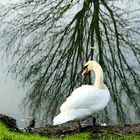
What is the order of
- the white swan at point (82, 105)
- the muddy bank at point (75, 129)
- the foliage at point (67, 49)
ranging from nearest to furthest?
the muddy bank at point (75, 129), the white swan at point (82, 105), the foliage at point (67, 49)

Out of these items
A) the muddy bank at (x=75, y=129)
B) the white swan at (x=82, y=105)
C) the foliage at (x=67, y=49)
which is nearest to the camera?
the muddy bank at (x=75, y=129)

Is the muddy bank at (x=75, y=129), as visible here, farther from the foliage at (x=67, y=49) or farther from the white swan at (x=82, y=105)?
the foliage at (x=67, y=49)

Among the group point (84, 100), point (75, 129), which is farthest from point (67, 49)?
point (84, 100)

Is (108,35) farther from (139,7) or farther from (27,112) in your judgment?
(27,112)

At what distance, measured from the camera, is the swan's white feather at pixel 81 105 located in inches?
470

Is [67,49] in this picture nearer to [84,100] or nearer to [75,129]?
[75,129]

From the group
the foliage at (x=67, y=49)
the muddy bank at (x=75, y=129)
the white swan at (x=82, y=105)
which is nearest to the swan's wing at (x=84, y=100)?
the white swan at (x=82, y=105)

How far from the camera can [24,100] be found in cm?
1984

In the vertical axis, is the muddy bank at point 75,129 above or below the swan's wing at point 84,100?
below

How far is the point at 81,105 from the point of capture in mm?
11984

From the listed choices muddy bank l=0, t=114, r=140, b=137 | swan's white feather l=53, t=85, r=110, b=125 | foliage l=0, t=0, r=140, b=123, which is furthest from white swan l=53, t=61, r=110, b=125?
foliage l=0, t=0, r=140, b=123

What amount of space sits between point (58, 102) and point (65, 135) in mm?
8174

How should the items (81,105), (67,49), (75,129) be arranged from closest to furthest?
(81,105)
(75,129)
(67,49)

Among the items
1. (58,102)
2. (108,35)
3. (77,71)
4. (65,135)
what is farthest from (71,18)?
(65,135)
